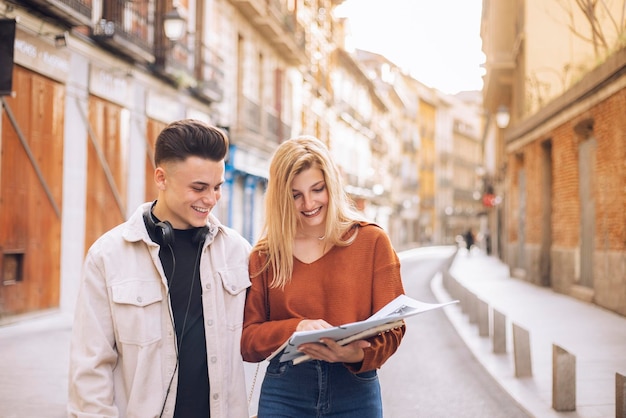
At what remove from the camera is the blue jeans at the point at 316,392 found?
9.69 feet

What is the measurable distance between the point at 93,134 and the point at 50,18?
257 cm

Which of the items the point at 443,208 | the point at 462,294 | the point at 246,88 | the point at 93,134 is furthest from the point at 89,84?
the point at 443,208

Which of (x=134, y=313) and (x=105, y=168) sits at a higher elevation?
(x=105, y=168)

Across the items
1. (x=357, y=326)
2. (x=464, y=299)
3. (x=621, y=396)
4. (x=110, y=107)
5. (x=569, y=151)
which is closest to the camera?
(x=357, y=326)

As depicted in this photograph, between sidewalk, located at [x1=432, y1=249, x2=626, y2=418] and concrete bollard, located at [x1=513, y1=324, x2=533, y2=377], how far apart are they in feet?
0.26

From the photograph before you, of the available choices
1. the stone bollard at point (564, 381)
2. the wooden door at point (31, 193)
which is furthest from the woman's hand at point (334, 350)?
the wooden door at point (31, 193)

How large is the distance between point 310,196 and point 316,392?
713mm

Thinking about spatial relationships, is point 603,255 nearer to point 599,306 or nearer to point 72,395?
point 599,306

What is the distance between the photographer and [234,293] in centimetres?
294

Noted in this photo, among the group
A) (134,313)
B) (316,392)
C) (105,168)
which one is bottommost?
(316,392)

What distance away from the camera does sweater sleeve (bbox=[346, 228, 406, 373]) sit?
2.89 meters

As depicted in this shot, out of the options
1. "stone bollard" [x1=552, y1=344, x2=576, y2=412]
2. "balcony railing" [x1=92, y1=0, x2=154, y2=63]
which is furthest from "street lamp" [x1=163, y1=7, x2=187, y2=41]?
"stone bollard" [x1=552, y1=344, x2=576, y2=412]

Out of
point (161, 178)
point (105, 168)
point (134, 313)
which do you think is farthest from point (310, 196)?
point (105, 168)

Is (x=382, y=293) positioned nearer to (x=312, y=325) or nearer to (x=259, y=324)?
(x=312, y=325)
